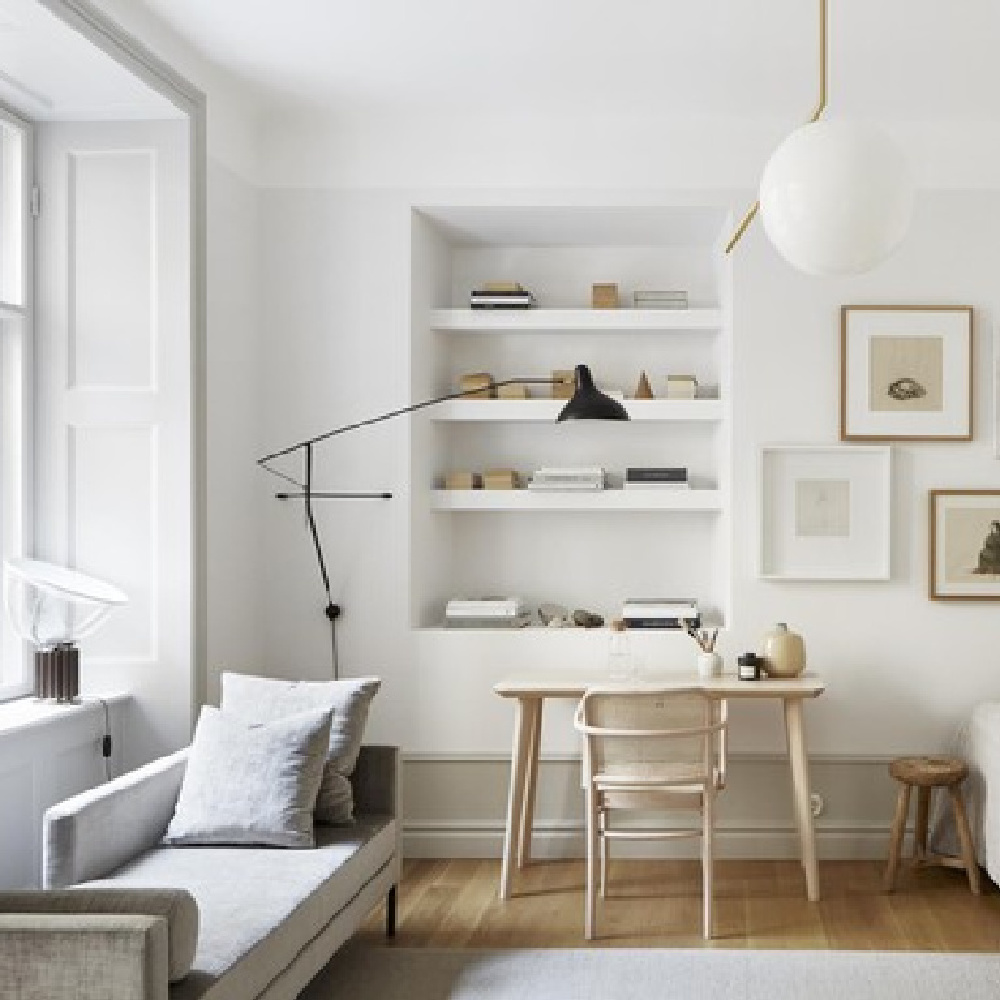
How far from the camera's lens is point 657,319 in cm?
604

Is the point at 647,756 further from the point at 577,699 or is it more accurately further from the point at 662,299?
the point at 662,299

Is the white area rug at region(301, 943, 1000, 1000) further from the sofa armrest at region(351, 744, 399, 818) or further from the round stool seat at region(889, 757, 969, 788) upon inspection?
the round stool seat at region(889, 757, 969, 788)

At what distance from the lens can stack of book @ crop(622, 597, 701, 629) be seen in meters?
5.88

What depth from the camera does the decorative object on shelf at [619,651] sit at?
5.65 m

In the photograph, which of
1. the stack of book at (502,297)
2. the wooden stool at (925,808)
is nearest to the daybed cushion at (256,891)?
the wooden stool at (925,808)

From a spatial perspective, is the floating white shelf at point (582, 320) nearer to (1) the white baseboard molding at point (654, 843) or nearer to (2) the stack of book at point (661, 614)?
(2) the stack of book at point (661, 614)

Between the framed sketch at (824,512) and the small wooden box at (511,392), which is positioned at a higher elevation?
the small wooden box at (511,392)

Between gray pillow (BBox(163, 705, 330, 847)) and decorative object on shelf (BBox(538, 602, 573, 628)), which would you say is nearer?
gray pillow (BBox(163, 705, 330, 847))

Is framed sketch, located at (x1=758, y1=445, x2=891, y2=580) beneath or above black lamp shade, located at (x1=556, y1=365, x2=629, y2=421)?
beneath

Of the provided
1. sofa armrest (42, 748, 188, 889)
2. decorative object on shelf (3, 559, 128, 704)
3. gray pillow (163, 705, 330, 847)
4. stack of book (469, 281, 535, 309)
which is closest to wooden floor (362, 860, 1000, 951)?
gray pillow (163, 705, 330, 847)

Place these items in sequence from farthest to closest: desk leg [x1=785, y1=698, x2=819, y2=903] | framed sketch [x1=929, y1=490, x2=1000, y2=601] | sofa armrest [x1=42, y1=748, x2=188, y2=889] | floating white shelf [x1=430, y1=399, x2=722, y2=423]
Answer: floating white shelf [x1=430, y1=399, x2=722, y2=423]
framed sketch [x1=929, y1=490, x2=1000, y2=601]
desk leg [x1=785, y1=698, x2=819, y2=903]
sofa armrest [x1=42, y1=748, x2=188, y2=889]

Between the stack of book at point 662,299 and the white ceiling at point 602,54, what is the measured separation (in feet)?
2.51

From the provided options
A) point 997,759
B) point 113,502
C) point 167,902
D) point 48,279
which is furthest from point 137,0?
point 997,759

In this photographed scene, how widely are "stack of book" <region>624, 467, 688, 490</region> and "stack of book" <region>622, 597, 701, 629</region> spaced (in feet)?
1.53
